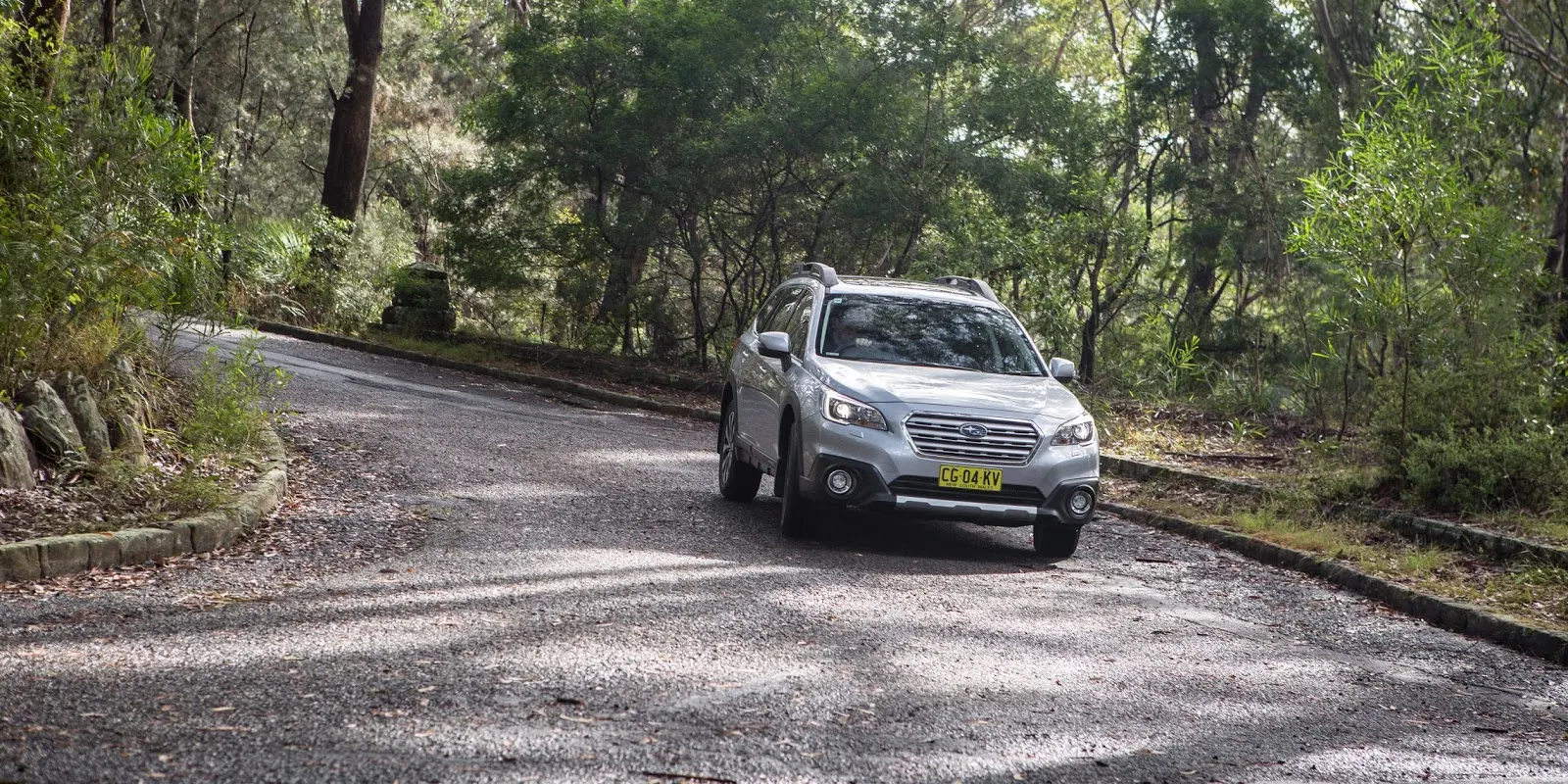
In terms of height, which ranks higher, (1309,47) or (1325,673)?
(1309,47)

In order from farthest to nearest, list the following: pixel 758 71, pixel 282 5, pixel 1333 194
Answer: pixel 282 5 → pixel 758 71 → pixel 1333 194

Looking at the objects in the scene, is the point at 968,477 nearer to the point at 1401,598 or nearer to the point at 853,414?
the point at 853,414

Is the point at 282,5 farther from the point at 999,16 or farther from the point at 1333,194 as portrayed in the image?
the point at 1333,194

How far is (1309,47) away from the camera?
22375 mm

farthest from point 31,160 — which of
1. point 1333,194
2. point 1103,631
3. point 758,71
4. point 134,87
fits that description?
point 758,71

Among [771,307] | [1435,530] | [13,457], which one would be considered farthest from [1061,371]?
[13,457]

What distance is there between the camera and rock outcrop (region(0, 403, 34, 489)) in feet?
26.4

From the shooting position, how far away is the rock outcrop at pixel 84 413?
8.89 metres

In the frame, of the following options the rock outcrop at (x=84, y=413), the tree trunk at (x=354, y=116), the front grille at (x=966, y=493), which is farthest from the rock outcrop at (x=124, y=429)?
the tree trunk at (x=354, y=116)

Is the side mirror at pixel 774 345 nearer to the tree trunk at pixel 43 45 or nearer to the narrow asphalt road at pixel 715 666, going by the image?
the narrow asphalt road at pixel 715 666

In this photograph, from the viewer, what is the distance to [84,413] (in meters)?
8.95

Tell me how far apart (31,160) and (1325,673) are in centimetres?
879

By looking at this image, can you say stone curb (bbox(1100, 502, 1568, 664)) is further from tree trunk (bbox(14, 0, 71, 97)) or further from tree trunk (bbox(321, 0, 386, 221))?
tree trunk (bbox(321, 0, 386, 221))

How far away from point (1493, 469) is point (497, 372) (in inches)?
558
